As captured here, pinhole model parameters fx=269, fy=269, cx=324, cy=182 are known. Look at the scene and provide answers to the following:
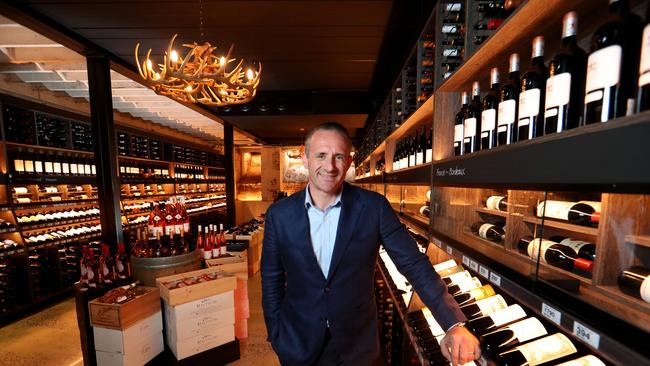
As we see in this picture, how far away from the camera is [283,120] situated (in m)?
5.21

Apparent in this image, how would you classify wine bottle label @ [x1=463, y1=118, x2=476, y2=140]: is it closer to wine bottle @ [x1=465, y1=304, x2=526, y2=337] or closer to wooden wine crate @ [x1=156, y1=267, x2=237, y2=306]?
wine bottle @ [x1=465, y1=304, x2=526, y2=337]

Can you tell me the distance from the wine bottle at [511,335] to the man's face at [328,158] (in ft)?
2.79

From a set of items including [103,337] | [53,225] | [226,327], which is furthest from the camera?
[53,225]

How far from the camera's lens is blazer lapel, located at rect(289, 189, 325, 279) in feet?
4.15

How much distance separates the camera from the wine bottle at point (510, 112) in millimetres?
965

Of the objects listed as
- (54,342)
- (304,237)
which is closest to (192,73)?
(304,237)

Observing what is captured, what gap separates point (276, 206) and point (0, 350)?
3938 mm

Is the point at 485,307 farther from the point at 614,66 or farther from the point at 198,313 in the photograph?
the point at 198,313

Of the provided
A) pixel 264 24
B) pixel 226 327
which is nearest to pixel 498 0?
pixel 264 24

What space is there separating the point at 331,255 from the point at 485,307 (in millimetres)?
723

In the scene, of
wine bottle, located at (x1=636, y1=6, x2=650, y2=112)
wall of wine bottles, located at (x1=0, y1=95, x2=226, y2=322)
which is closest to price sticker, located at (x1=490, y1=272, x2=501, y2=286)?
wine bottle, located at (x1=636, y1=6, x2=650, y2=112)

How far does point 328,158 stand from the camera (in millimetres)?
1244

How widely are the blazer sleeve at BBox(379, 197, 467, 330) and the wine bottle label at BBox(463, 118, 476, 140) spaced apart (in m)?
0.52

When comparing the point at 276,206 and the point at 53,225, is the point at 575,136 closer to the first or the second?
the point at 276,206
